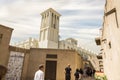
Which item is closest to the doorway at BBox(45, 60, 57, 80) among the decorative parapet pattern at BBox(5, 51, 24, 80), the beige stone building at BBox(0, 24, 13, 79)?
the decorative parapet pattern at BBox(5, 51, 24, 80)

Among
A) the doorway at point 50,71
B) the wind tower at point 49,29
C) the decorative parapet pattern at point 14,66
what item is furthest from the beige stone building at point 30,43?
the doorway at point 50,71

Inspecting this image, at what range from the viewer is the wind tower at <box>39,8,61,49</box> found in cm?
5931

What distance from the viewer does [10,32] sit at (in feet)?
52.9

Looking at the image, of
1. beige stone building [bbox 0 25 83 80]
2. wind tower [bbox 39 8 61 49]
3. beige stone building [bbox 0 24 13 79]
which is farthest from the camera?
wind tower [bbox 39 8 61 49]

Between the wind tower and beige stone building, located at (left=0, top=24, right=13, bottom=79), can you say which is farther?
the wind tower

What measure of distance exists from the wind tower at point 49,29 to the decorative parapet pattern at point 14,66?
41380mm

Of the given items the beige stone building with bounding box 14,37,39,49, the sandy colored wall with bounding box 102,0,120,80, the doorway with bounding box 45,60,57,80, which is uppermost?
the beige stone building with bounding box 14,37,39,49

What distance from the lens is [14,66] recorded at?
16.1 meters

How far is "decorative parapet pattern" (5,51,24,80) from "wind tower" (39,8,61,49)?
41.4 metres

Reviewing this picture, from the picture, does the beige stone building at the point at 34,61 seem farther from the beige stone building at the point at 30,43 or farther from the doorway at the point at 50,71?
the beige stone building at the point at 30,43

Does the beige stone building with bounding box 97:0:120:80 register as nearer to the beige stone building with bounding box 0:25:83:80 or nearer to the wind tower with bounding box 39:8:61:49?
the beige stone building with bounding box 0:25:83:80

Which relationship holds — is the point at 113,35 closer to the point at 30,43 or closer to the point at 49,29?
the point at 30,43

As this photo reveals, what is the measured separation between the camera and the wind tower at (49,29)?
195 feet

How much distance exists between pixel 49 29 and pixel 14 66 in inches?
1762
